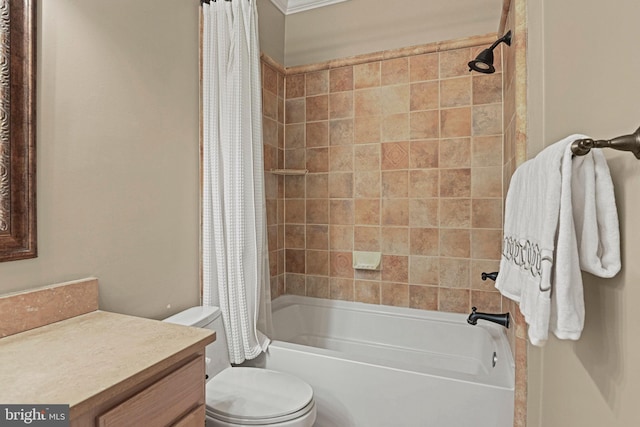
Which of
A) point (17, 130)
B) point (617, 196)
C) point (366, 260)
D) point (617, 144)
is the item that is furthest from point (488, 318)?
point (17, 130)

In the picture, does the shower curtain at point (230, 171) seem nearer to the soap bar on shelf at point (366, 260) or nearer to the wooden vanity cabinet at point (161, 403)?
the wooden vanity cabinet at point (161, 403)

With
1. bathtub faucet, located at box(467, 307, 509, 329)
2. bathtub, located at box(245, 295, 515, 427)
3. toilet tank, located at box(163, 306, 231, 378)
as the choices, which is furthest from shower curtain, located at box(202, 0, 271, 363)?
bathtub faucet, located at box(467, 307, 509, 329)

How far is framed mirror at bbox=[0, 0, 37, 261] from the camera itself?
104 centimetres

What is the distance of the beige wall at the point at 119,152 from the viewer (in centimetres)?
117

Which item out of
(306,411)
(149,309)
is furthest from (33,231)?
(306,411)

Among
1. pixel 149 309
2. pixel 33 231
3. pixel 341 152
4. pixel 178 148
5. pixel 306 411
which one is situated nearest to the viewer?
pixel 33 231

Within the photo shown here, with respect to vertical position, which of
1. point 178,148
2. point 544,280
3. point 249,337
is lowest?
point 249,337

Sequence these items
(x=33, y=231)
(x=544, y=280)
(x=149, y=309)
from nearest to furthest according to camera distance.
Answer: (x=544, y=280)
(x=33, y=231)
(x=149, y=309)

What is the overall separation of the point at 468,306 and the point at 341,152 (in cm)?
136

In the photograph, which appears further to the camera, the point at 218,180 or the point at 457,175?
the point at 457,175

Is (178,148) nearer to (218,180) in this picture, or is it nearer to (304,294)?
(218,180)

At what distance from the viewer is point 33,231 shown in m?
1.11

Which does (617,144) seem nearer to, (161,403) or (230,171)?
(161,403)

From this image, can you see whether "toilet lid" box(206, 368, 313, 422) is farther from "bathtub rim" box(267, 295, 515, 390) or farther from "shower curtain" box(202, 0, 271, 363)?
"bathtub rim" box(267, 295, 515, 390)
